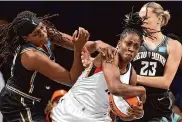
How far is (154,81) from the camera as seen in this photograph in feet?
14.2

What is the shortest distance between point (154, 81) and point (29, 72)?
1.25m

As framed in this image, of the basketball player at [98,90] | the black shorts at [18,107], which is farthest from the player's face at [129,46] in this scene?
the black shorts at [18,107]

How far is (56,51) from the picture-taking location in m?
5.61

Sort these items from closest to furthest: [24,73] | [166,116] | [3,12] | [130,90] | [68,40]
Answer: [130,90]
[24,73]
[68,40]
[166,116]
[3,12]

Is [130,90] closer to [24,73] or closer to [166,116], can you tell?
[24,73]

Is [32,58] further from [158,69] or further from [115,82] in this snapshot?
[158,69]

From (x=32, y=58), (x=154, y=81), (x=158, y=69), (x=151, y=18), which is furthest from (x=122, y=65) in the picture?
(x=151, y=18)

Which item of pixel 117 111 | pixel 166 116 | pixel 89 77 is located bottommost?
pixel 166 116

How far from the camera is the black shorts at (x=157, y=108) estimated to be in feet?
14.5

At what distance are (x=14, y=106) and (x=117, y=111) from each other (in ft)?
2.28

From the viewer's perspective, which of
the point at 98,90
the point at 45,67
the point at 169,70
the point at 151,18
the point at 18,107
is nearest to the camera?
the point at 98,90

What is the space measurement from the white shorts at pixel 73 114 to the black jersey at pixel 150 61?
1.05 metres

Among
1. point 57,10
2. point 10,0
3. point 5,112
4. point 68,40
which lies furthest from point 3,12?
point 5,112

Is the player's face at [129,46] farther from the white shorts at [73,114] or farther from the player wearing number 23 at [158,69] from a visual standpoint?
the player wearing number 23 at [158,69]
